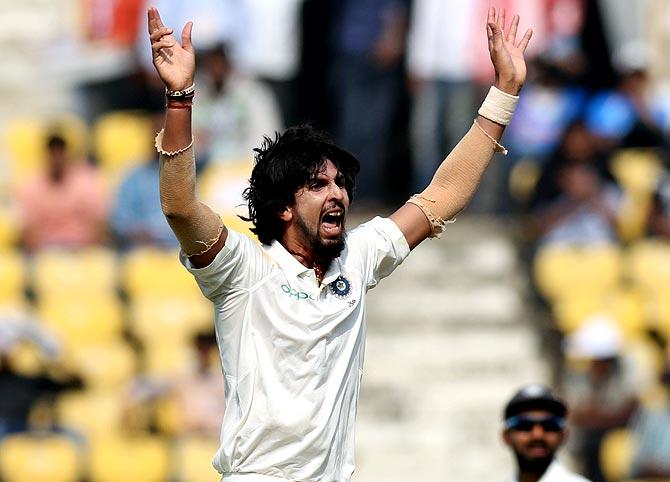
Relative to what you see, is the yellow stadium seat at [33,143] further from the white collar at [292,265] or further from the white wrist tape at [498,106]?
the white collar at [292,265]

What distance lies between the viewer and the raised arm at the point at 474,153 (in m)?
4.70

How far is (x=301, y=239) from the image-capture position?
443 centimetres

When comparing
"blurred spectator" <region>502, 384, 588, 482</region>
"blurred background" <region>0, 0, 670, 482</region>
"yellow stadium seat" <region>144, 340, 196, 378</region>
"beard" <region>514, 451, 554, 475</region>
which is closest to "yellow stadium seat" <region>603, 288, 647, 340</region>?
"blurred background" <region>0, 0, 670, 482</region>

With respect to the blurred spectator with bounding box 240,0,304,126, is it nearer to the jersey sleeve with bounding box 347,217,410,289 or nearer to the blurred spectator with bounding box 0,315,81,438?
the blurred spectator with bounding box 0,315,81,438

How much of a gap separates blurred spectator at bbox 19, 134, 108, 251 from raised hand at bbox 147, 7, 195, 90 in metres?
7.06

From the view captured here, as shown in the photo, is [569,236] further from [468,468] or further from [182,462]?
[182,462]

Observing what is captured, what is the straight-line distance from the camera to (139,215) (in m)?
11.2

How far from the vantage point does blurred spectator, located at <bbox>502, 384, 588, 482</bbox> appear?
5945 millimetres

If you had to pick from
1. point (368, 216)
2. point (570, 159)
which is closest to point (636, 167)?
point (570, 159)

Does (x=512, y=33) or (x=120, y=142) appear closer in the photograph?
(x=512, y=33)

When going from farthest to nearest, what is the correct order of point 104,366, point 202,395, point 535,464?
point 104,366, point 202,395, point 535,464

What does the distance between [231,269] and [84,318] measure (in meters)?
6.54

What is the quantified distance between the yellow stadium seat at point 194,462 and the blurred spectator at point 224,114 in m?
2.80

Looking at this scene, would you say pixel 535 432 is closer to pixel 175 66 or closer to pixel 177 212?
pixel 177 212
